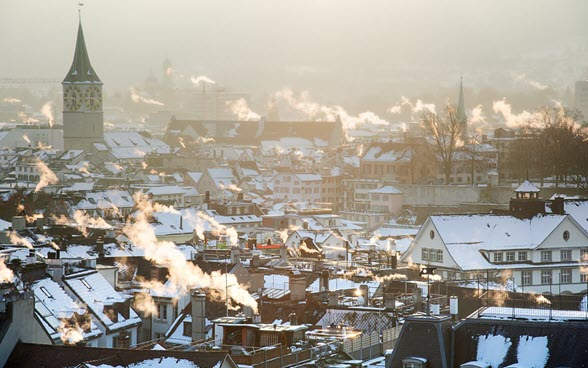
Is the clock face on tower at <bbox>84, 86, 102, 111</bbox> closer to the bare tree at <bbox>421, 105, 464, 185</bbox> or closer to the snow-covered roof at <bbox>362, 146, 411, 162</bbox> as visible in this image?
the snow-covered roof at <bbox>362, 146, 411, 162</bbox>

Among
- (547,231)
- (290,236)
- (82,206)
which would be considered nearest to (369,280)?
(547,231)

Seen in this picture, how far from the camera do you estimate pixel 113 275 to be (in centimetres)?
4878

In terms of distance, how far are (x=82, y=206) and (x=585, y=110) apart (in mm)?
97743

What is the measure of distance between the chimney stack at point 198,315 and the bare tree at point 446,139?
7770 centimetres

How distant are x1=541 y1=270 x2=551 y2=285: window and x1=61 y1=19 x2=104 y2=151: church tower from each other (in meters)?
123

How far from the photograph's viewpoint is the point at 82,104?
610 ft

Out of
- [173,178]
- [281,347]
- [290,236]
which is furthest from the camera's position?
[173,178]

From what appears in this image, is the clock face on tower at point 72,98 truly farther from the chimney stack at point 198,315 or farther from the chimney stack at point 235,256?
the chimney stack at point 198,315

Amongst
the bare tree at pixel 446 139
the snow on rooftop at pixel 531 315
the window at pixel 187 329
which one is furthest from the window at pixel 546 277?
the bare tree at pixel 446 139

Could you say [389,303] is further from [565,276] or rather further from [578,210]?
[578,210]

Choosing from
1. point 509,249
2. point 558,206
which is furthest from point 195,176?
point 509,249

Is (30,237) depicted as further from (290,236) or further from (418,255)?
(290,236)

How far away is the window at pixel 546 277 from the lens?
6464 cm

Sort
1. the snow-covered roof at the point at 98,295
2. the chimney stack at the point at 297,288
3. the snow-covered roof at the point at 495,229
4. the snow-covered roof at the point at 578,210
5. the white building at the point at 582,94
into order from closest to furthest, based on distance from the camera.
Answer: the snow-covered roof at the point at 98,295 < the chimney stack at the point at 297,288 < the snow-covered roof at the point at 495,229 < the snow-covered roof at the point at 578,210 < the white building at the point at 582,94
